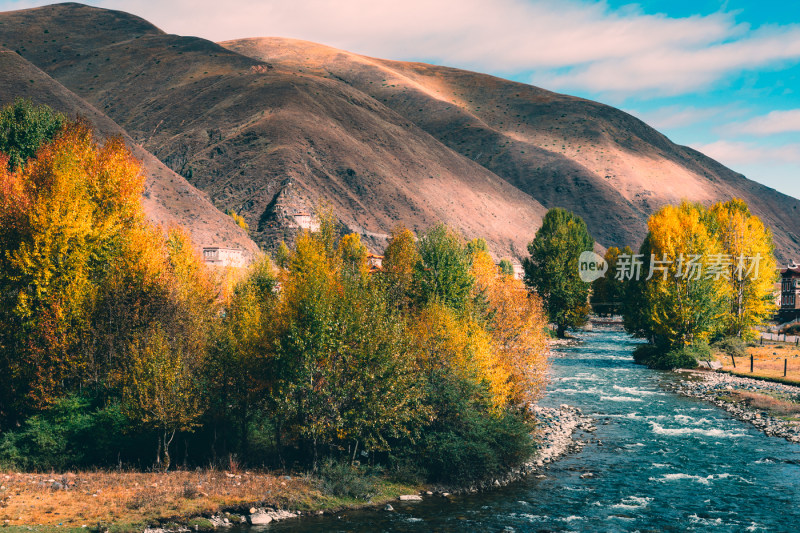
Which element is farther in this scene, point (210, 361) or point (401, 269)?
point (401, 269)

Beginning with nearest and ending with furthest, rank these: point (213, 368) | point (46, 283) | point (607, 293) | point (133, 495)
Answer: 1. point (133, 495)
2. point (213, 368)
3. point (46, 283)
4. point (607, 293)

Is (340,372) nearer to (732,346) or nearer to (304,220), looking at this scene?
(732,346)

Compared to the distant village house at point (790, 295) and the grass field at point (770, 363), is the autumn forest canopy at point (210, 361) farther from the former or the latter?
the distant village house at point (790, 295)

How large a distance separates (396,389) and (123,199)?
24027 millimetres

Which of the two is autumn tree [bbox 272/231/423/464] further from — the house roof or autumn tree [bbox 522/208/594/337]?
the house roof

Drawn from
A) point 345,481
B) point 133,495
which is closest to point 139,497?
point 133,495

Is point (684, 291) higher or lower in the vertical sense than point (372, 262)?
lower

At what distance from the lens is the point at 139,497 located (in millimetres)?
25219

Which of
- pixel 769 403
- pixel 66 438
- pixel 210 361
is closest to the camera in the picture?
pixel 66 438

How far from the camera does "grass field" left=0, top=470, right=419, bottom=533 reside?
2314 centimetres

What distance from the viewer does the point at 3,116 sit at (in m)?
76.6

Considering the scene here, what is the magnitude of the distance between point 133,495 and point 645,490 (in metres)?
23.0

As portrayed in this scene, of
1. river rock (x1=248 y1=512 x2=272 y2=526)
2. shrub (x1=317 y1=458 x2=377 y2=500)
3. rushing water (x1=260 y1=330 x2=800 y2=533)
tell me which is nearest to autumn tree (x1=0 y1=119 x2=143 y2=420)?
river rock (x1=248 y1=512 x2=272 y2=526)

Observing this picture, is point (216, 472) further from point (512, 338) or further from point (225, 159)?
point (225, 159)
